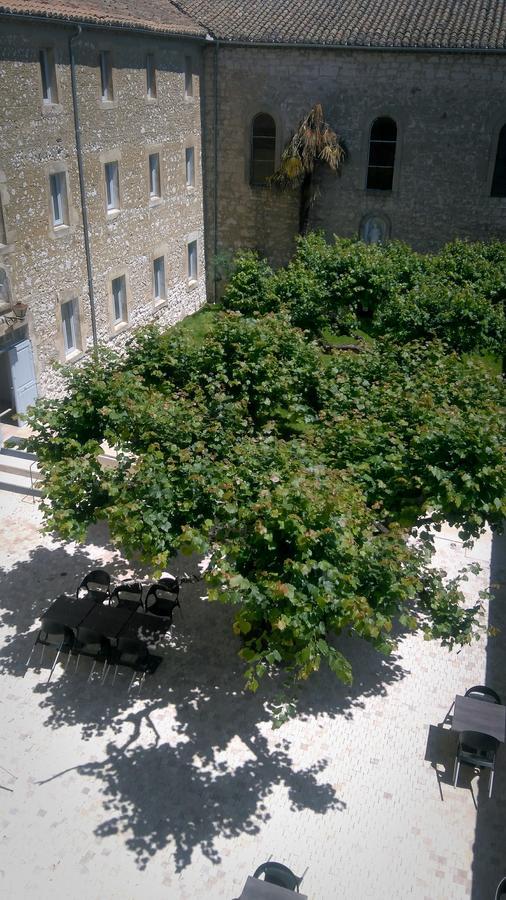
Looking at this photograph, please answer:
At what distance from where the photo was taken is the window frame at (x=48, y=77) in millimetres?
16312

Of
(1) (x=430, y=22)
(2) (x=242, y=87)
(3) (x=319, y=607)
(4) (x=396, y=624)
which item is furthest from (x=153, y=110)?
(3) (x=319, y=607)

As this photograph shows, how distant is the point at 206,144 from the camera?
25.6 m

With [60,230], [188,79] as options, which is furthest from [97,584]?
[188,79]

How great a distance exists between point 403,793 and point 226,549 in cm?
396

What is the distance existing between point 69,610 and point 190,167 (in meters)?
18.0

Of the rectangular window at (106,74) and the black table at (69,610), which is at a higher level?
the rectangular window at (106,74)

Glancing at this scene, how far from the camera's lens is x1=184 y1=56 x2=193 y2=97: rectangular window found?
2345 centimetres

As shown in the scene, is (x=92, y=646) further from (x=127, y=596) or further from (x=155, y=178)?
(x=155, y=178)

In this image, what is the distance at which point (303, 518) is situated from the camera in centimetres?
807

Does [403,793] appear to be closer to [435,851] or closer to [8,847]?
[435,851]

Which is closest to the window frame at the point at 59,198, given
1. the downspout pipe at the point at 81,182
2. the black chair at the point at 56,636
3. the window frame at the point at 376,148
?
the downspout pipe at the point at 81,182

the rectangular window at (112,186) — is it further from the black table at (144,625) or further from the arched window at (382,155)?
the black table at (144,625)

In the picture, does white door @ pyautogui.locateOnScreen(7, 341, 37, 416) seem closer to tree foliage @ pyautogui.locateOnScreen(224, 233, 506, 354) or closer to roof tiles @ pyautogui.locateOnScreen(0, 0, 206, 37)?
tree foliage @ pyautogui.locateOnScreen(224, 233, 506, 354)

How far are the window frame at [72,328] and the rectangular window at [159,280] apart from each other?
15.8ft
